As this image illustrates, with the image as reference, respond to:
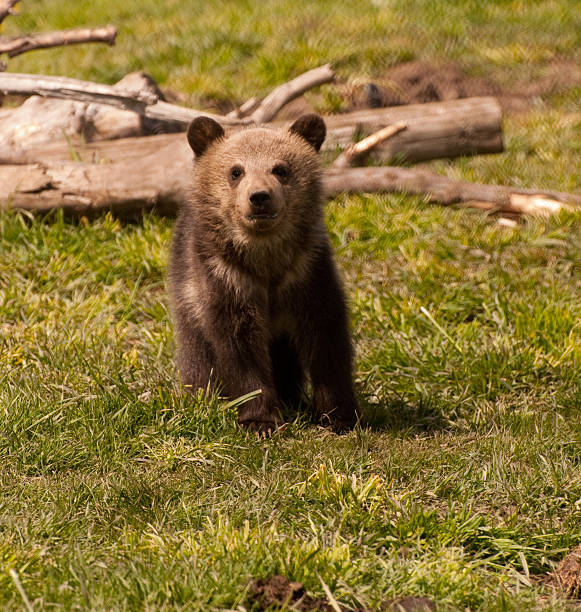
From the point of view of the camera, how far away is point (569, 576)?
3383mm

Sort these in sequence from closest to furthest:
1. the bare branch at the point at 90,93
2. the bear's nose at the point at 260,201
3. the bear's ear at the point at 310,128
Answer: the bear's nose at the point at 260,201 < the bear's ear at the point at 310,128 < the bare branch at the point at 90,93

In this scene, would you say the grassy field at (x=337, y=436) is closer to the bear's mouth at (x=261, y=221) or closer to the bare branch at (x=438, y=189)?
the bare branch at (x=438, y=189)

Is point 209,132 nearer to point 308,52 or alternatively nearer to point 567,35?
point 308,52

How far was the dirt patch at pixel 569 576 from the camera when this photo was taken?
335 centimetres

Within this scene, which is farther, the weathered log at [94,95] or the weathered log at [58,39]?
the weathered log at [58,39]

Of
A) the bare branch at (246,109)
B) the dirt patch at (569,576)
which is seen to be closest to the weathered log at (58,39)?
the bare branch at (246,109)

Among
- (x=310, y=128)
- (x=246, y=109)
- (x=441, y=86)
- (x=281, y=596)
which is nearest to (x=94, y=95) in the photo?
(x=246, y=109)

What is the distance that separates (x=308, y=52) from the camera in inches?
370

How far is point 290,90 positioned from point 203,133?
2.50 metres

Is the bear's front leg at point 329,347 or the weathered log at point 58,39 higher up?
the weathered log at point 58,39

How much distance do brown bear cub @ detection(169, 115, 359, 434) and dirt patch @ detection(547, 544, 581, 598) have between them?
1.46 metres

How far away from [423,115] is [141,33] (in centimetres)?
434

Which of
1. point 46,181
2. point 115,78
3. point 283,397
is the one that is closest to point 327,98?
point 115,78

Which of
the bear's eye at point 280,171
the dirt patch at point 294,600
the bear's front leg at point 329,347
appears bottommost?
the dirt patch at point 294,600
